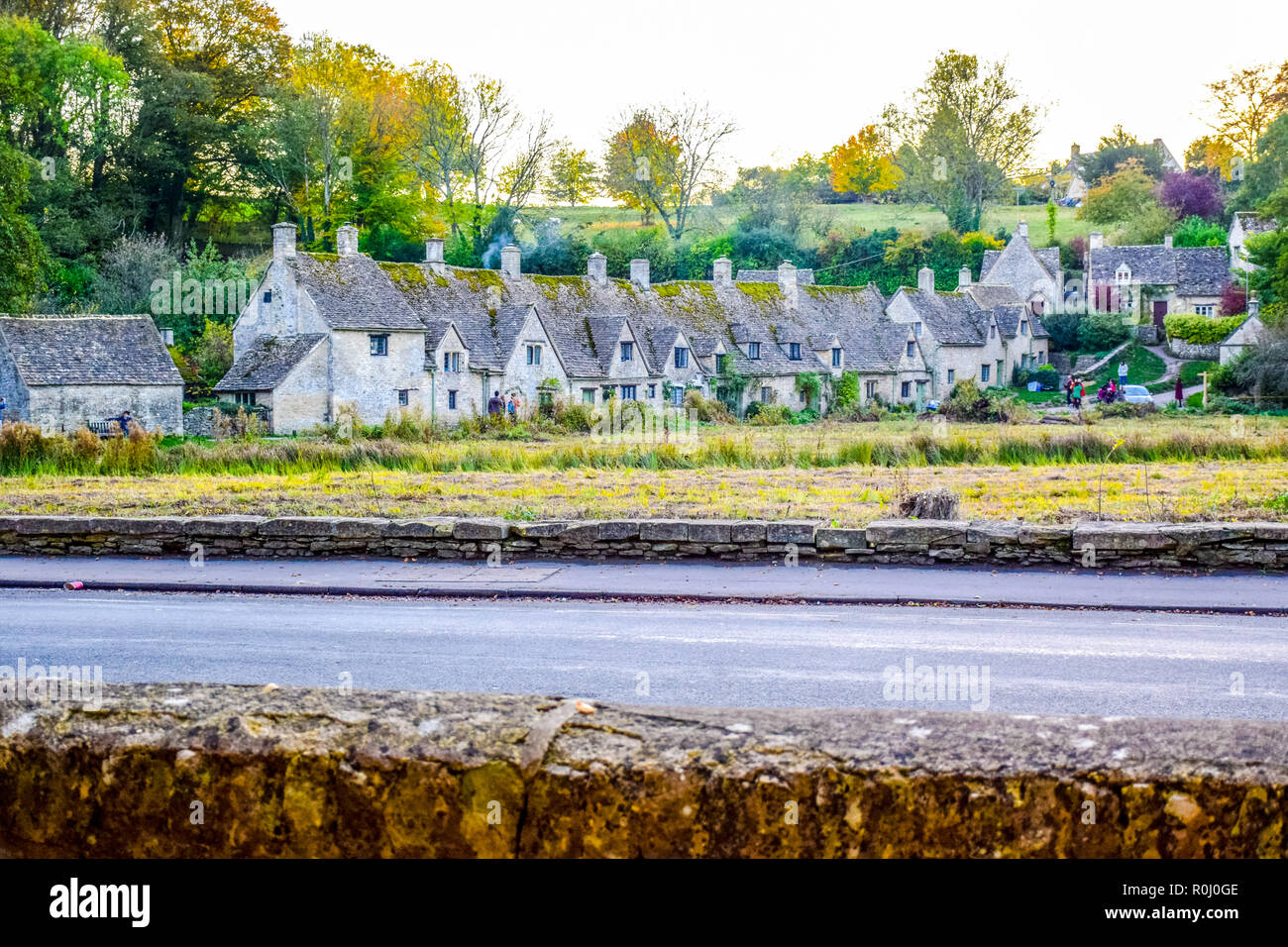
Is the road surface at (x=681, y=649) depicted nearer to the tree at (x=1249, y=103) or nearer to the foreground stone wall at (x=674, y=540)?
the foreground stone wall at (x=674, y=540)

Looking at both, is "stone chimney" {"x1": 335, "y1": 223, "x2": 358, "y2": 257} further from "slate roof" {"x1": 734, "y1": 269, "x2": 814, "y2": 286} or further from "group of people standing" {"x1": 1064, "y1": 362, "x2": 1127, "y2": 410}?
"group of people standing" {"x1": 1064, "y1": 362, "x2": 1127, "y2": 410}

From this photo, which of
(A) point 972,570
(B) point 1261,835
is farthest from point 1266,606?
(B) point 1261,835

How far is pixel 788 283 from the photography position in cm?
7238

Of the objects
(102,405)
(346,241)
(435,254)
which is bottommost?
(102,405)

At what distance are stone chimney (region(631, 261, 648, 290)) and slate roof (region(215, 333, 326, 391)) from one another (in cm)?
2095

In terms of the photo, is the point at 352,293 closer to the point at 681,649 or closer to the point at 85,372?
the point at 85,372

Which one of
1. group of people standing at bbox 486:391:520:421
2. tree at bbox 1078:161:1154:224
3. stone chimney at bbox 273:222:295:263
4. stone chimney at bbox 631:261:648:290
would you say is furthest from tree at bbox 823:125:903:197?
stone chimney at bbox 273:222:295:263

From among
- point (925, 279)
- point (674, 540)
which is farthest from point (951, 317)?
point (674, 540)

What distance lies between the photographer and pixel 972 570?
15.6 m

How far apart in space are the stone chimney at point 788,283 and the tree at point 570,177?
2709cm

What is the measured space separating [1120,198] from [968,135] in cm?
1491

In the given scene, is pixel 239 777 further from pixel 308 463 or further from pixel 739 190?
pixel 739 190

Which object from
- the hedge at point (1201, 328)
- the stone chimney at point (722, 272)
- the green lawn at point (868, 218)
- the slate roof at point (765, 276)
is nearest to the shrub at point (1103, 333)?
the hedge at point (1201, 328)

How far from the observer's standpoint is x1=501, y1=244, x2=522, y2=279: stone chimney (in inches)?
2505
